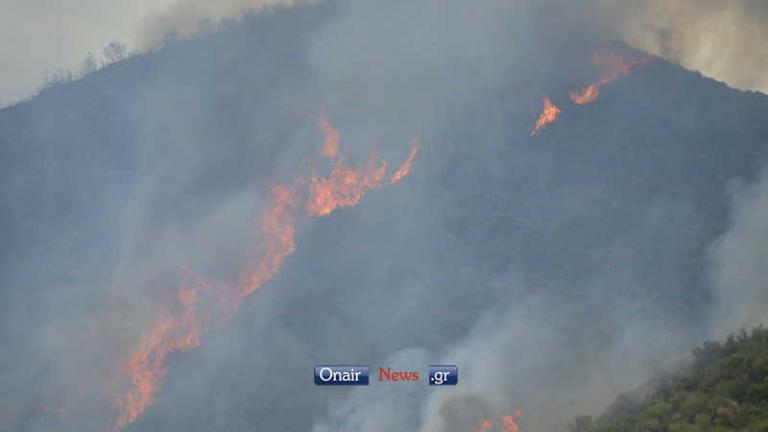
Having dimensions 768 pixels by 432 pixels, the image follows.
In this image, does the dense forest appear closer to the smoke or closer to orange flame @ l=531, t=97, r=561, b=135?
the smoke

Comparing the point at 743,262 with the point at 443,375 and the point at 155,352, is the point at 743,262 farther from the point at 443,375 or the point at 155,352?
the point at 155,352

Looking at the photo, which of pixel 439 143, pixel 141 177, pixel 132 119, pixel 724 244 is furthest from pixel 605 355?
pixel 132 119

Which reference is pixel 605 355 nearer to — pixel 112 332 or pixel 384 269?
pixel 384 269

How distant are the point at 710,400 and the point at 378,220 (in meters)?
48.0

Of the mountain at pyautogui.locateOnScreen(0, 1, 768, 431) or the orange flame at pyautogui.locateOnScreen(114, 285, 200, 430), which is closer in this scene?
the mountain at pyautogui.locateOnScreen(0, 1, 768, 431)

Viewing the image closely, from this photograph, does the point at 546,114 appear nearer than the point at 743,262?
No

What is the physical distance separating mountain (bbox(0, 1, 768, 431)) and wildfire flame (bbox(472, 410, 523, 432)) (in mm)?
664

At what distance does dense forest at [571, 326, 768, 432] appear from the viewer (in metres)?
27.6

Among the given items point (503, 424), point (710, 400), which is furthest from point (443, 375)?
point (710, 400)

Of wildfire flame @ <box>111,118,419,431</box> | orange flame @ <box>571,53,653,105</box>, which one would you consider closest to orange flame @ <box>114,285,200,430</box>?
wildfire flame @ <box>111,118,419,431</box>

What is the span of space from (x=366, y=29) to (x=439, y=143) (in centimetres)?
2435

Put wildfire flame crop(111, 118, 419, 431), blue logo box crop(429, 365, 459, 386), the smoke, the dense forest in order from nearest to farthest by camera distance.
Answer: the dense forest, blue logo box crop(429, 365, 459, 386), the smoke, wildfire flame crop(111, 118, 419, 431)

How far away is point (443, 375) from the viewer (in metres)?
57.2

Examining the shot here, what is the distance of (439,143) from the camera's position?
3344 inches
